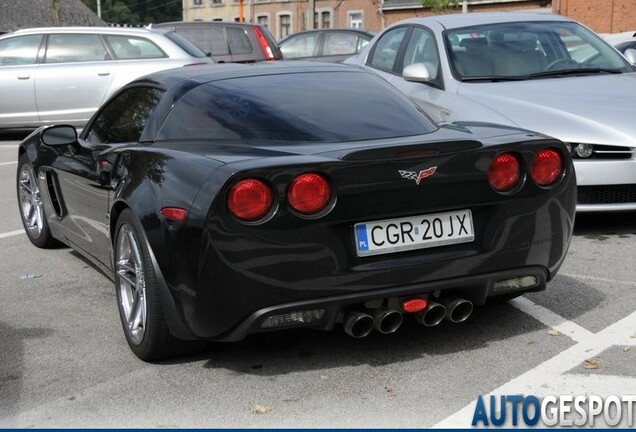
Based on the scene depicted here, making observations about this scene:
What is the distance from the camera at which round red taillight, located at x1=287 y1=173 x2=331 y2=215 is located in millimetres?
4230

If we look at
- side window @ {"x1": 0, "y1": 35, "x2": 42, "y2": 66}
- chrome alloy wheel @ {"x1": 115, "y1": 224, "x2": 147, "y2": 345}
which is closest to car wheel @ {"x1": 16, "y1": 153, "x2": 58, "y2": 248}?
chrome alloy wheel @ {"x1": 115, "y1": 224, "x2": 147, "y2": 345}

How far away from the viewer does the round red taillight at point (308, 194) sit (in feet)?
13.9

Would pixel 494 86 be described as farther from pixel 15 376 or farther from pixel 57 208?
pixel 15 376

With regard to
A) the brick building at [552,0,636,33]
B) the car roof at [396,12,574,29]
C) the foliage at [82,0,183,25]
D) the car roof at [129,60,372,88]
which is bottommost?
the foliage at [82,0,183,25]

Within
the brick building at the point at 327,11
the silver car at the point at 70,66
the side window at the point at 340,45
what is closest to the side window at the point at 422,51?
the silver car at the point at 70,66

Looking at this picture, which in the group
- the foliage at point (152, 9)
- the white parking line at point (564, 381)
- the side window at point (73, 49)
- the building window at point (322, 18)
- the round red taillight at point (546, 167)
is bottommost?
the foliage at point (152, 9)

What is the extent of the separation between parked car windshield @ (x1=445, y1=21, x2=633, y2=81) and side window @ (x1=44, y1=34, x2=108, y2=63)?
7.76 metres

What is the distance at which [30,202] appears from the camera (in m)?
7.58

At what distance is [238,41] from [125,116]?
45.8 feet

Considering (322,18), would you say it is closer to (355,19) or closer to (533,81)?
(355,19)

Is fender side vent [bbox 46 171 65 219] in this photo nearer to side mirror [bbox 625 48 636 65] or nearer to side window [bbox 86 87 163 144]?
side window [bbox 86 87 163 144]

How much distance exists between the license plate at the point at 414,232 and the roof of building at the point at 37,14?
49089 millimetres

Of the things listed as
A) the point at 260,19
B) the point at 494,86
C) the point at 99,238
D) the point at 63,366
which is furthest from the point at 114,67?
the point at 260,19

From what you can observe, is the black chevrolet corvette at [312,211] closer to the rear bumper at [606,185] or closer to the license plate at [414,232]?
the license plate at [414,232]
